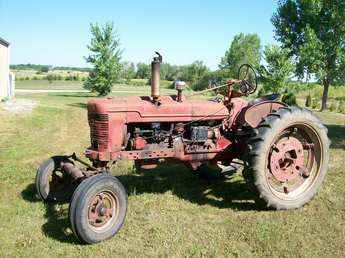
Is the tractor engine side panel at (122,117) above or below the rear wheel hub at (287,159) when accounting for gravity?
above

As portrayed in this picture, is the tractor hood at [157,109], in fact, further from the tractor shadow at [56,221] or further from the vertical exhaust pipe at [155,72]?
the tractor shadow at [56,221]

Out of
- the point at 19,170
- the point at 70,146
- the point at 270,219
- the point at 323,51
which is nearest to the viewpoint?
the point at 270,219

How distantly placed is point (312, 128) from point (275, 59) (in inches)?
652

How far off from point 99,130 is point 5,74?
1931 cm

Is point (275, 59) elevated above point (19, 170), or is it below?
above

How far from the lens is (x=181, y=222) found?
214 inches

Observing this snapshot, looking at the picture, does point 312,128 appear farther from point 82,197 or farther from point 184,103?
point 82,197

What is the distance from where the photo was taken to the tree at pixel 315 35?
2609 centimetres

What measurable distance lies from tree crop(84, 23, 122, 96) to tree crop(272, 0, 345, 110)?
454 inches

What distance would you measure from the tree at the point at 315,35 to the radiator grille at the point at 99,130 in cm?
2285

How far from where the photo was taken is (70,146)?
11258 mm

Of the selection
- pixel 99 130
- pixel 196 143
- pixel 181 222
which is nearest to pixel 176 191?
pixel 196 143

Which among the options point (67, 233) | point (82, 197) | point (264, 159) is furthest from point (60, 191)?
point (264, 159)

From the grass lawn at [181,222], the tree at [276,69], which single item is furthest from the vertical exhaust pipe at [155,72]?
the tree at [276,69]
